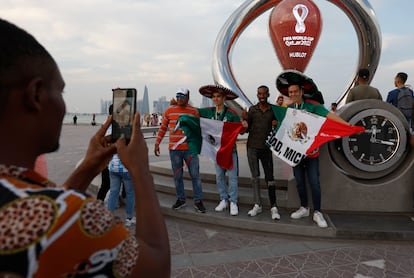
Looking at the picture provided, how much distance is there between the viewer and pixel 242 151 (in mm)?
9367

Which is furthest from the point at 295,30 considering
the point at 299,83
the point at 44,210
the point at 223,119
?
the point at 44,210

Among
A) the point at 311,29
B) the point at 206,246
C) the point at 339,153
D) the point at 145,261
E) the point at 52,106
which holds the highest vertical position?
the point at 311,29

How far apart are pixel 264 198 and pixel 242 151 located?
4.56 m

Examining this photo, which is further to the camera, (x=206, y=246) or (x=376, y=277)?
(x=206, y=246)

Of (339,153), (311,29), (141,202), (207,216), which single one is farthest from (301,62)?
(141,202)

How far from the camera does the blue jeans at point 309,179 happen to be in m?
4.22

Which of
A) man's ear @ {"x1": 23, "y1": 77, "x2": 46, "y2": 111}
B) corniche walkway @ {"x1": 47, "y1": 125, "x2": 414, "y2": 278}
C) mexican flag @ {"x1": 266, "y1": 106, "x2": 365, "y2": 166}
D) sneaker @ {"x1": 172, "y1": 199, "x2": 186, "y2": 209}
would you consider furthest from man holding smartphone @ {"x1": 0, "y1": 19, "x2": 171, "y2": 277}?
sneaker @ {"x1": 172, "y1": 199, "x2": 186, "y2": 209}

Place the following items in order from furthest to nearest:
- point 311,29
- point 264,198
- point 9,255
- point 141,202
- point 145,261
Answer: point 311,29
point 264,198
point 141,202
point 145,261
point 9,255

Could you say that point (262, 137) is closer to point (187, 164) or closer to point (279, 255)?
point (187, 164)

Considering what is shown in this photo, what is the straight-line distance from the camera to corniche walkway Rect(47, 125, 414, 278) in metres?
3.14

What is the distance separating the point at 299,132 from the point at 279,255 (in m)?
1.71

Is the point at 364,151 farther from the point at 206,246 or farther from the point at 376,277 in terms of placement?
the point at 206,246

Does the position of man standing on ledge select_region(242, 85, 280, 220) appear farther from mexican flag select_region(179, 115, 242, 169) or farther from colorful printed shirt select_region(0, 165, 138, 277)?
colorful printed shirt select_region(0, 165, 138, 277)

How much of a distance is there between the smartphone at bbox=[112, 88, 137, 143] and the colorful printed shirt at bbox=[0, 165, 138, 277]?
1.29 feet
